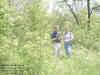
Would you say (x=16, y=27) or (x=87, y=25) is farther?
(x=87, y=25)

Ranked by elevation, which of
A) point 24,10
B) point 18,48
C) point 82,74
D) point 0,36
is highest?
point 24,10

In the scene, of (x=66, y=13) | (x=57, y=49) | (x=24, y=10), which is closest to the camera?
(x=57, y=49)

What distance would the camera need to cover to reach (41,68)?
4.10 metres

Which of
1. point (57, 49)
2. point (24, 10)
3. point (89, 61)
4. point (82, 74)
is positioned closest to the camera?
point (82, 74)

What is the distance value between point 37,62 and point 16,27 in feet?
12.1

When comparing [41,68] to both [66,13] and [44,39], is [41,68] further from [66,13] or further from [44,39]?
[66,13]

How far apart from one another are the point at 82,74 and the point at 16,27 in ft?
14.1

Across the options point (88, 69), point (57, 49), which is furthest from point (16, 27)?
point (88, 69)

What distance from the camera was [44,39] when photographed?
15.2ft

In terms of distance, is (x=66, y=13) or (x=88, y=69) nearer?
(x=88, y=69)

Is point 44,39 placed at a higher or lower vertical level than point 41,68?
higher

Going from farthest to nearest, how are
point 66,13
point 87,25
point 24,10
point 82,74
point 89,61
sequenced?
point 66,13 < point 87,25 < point 24,10 < point 89,61 < point 82,74

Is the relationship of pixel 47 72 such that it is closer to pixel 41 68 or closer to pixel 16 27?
pixel 41 68

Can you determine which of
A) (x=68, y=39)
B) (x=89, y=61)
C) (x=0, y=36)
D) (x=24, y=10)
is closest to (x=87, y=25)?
(x=24, y=10)
